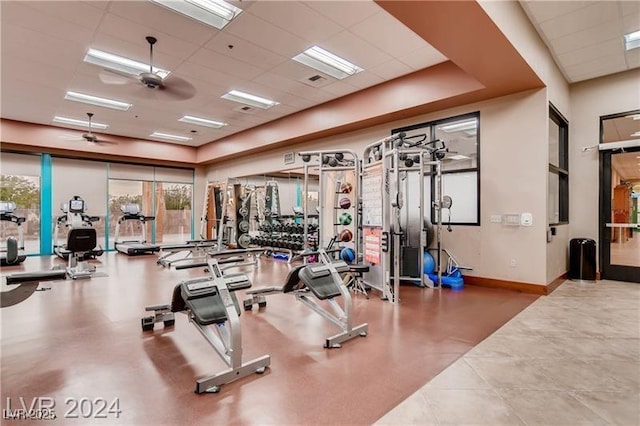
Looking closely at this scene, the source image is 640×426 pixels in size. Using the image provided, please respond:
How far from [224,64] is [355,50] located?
85.1 inches

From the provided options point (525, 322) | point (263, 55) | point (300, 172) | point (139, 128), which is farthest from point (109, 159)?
point (525, 322)

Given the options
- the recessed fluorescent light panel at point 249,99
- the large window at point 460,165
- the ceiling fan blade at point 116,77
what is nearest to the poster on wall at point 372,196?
the large window at point 460,165

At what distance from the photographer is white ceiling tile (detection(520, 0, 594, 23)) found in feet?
12.8

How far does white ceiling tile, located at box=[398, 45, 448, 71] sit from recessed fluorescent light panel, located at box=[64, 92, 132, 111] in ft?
20.3

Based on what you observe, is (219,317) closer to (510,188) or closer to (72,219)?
(510,188)

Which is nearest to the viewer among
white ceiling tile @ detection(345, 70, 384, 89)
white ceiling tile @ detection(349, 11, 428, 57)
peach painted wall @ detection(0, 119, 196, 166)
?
white ceiling tile @ detection(349, 11, 428, 57)

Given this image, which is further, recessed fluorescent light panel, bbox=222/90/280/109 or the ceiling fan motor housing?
recessed fluorescent light panel, bbox=222/90/280/109

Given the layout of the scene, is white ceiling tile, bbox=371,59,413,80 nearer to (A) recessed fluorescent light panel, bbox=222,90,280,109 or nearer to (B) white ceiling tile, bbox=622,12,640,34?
(A) recessed fluorescent light panel, bbox=222,90,280,109

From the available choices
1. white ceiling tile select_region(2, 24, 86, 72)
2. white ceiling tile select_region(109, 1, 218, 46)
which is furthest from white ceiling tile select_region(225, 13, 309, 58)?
white ceiling tile select_region(2, 24, 86, 72)

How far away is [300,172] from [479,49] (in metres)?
6.53

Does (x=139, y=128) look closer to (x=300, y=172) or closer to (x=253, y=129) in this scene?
(x=253, y=129)

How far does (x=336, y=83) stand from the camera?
6188mm

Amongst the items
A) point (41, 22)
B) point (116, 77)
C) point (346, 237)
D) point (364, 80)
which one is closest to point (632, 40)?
point (364, 80)

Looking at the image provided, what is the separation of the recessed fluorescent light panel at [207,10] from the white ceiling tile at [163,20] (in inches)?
3.9
